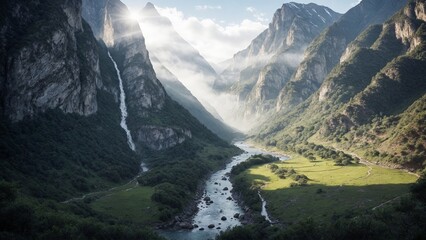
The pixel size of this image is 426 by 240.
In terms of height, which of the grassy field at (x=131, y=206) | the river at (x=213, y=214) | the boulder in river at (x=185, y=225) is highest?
the grassy field at (x=131, y=206)

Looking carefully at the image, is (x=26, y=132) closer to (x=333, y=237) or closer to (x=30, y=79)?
(x=30, y=79)

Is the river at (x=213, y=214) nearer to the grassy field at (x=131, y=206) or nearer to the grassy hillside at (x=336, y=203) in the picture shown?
the grassy hillside at (x=336, y=203)

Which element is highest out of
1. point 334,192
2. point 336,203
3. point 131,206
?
point 131,206

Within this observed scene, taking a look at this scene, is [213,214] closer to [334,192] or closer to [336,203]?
[336,203]

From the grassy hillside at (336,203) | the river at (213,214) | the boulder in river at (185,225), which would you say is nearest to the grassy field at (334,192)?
the grassy hillside at (336,203)

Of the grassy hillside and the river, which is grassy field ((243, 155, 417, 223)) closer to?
the grassy hillside

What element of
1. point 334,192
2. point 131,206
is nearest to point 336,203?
point 334,192

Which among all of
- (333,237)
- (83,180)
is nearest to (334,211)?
(333,237)
